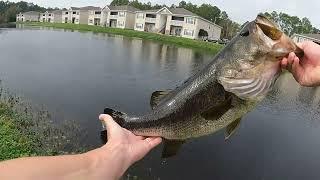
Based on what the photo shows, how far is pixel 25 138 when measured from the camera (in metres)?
14.1

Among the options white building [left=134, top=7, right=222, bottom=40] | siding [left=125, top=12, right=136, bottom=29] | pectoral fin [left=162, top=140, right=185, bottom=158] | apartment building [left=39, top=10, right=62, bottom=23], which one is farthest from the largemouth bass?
apartment building [left=39, top=10, right=62, bottom=23]

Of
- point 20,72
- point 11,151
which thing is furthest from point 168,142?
point 20,72

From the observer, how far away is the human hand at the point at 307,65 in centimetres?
375

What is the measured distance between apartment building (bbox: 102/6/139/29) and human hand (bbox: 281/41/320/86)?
353 ft

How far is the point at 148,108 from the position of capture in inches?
867

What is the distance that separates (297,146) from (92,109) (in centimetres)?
985

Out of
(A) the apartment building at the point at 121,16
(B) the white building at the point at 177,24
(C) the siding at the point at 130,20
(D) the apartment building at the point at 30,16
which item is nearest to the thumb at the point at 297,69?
(B) the white building at the point at 177,24

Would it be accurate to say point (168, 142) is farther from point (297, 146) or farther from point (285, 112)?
point (285, 112)

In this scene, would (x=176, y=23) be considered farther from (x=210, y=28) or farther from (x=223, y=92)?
(x=223, y=92)

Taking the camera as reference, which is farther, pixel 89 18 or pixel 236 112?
pixel 89 18

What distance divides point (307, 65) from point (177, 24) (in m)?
91.6

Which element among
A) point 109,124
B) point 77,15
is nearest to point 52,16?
point 77,15

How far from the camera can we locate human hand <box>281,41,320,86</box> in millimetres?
3754

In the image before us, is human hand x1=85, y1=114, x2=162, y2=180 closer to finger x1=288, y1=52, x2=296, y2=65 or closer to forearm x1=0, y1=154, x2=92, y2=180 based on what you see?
forearm x1=0, y1=154, x2=92, y2=180
